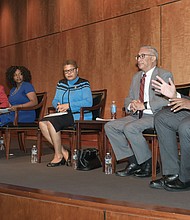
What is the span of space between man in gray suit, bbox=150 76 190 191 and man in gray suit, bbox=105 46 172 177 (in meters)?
0.42

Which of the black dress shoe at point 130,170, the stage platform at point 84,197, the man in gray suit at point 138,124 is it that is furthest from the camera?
the black dress shoe at point 130,170

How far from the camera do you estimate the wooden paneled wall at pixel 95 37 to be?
5449 millimetres

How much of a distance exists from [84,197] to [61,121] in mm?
1908

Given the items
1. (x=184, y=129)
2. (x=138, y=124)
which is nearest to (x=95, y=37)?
(x=138, y=124)

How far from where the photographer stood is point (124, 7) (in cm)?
602

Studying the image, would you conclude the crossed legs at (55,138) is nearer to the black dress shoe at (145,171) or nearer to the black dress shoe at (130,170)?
the black dress shoe at (130,170)

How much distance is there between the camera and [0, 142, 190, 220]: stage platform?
2.41m

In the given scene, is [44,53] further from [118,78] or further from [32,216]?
[32,216]

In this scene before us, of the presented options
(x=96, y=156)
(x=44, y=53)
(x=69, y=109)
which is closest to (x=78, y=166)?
(x=96, y=156)

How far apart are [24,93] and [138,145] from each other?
7.47 feet

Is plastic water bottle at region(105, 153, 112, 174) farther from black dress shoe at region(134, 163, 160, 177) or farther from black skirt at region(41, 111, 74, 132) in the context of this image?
black skirt at region(41, 111, 74, 132)

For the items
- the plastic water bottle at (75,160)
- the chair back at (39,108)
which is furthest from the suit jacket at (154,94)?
the chair back at (39,108)

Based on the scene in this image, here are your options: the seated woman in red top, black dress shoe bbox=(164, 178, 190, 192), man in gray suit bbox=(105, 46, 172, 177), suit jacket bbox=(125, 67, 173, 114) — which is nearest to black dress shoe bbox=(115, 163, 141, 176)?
man in gray suit bbox=(105, 46, 172, 177)

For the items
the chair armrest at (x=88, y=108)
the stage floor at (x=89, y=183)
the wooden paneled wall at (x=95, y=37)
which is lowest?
the stage floor at (x=89, y=183)
